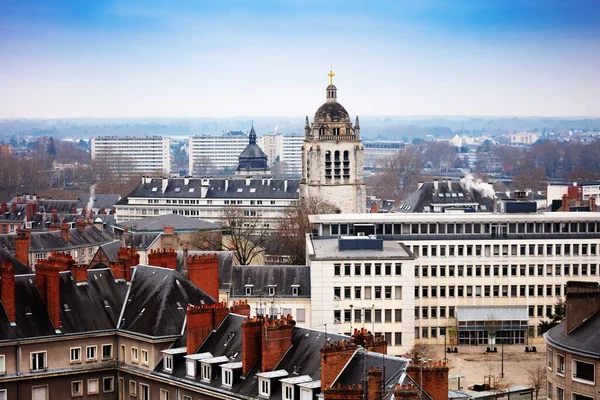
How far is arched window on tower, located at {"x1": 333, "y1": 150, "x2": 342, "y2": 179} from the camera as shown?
114875 mm

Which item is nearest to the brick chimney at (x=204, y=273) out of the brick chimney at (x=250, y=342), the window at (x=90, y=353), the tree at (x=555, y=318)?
the window at (x=90, y=353)

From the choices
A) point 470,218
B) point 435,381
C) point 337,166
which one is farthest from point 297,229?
point 435,381

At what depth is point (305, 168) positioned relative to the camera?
117m

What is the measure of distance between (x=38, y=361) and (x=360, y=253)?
2627 centimetres

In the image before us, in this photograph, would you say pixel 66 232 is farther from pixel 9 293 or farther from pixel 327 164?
pixel 9 293

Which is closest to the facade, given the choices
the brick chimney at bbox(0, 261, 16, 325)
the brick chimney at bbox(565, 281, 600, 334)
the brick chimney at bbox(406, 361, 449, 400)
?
the brick chimney at bbox(565, 281, 600, 334)

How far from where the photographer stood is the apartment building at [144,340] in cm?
4600

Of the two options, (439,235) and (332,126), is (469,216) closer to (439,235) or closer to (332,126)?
(439,235)

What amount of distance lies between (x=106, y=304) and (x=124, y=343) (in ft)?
7.67

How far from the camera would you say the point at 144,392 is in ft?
173

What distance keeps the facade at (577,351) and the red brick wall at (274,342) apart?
35.2 feet

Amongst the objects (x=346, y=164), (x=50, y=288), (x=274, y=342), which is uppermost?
(x=346, y=164)

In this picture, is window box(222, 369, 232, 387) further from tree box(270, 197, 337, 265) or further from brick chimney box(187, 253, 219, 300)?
tree box(270, 197, 337, 265)

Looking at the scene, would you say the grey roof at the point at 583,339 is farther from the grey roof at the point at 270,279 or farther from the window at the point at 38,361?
the grey roof at the point at 270,279
